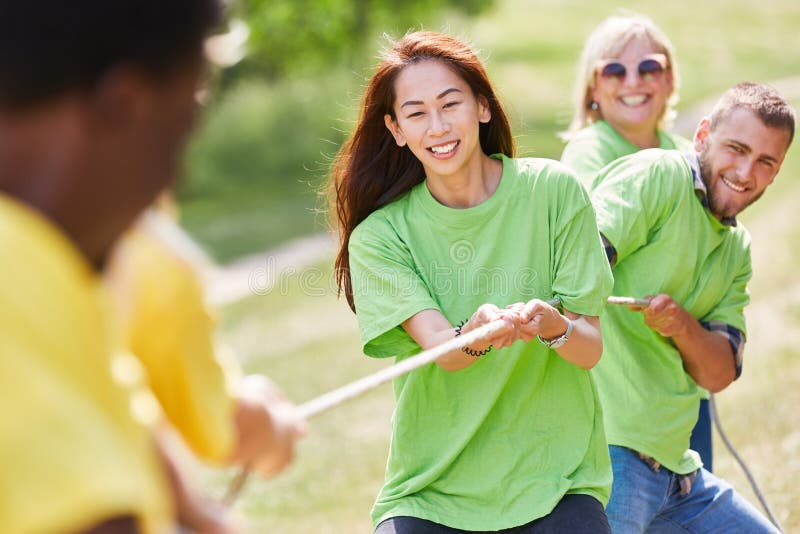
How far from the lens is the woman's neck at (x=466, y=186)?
3.86 m

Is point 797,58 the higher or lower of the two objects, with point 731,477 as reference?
lower

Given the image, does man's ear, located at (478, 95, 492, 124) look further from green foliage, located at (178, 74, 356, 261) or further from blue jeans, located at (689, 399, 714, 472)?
green foliage, located at (178, 74, 356, 261)

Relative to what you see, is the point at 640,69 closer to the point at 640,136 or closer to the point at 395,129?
the point at 640,136

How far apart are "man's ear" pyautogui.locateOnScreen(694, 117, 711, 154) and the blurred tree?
18991 mm

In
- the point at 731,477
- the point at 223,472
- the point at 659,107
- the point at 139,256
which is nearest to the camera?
the point at 139,256

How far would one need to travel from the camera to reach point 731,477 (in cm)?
679

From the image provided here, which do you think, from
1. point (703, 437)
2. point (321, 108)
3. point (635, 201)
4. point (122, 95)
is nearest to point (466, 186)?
point (635, 201)

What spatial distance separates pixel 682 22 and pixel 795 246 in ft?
83.2

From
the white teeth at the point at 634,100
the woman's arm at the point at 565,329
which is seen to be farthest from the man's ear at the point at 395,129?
the white teeth at the point at 634,100

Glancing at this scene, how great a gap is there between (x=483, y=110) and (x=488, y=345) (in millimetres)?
957

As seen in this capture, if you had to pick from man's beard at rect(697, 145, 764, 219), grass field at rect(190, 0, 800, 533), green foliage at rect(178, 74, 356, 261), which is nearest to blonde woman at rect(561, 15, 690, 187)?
Result: grass field at rect(190, 0, 800, 533)

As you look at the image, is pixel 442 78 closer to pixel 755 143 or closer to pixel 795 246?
pixel 755 143

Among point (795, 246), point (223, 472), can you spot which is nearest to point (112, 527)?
point (223, 472)

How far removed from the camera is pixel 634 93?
5527mm
